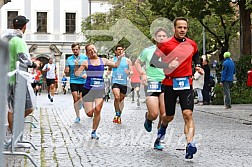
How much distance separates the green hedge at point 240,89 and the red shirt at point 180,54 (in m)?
16.5

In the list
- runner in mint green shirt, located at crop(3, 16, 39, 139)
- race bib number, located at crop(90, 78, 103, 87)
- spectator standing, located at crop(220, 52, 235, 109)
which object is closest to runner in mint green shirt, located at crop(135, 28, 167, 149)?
race bib number, located at crop(90, 78, 103, 87)

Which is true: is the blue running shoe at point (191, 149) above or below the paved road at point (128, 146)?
above

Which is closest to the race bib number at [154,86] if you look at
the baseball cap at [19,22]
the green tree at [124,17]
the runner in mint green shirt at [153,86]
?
the runner in mint green shirt at [153,86]

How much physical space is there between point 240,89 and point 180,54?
17.9 m

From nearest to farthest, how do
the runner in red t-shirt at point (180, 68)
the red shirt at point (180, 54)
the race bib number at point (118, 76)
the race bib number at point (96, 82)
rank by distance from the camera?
1. the runner in red t-shirt at point (180, 68)
2. the red shirt at point (180, 54)
3. the race bib number at point (96, 82)
4. the race bib number at point (118, 76)

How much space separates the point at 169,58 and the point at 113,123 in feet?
18.7

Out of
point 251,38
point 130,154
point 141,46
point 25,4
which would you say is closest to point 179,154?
point 130,154

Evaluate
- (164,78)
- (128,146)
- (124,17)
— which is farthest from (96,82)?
(124,17)

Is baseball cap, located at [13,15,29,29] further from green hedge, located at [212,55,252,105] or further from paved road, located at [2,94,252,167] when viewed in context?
green hedge, located at [212,55,252,105]

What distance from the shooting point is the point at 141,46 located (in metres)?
33.6

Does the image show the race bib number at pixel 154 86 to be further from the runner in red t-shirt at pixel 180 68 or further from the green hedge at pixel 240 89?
the green hedge at pixel 240 89

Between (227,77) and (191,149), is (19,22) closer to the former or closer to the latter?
(191,149)

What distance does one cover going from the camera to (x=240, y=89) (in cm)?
2573

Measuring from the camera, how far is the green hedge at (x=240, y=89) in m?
24.8
